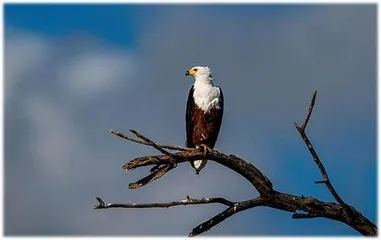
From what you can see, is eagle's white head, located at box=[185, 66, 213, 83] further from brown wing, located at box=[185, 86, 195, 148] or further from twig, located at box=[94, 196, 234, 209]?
twig, located at box=[94, 196, 234, 209]

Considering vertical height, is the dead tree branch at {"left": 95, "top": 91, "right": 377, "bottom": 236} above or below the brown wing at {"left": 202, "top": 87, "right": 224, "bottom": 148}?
below

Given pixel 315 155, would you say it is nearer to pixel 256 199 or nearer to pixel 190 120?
pixel 256 199

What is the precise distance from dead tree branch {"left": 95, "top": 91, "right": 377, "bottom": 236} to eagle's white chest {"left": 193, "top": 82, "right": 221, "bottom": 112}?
7.75ft

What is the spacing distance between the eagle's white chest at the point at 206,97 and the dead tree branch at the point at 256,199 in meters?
2.36

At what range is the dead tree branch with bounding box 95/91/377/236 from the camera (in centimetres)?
856

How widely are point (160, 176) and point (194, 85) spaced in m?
3.30

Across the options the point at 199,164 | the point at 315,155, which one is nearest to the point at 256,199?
the point at 315,155

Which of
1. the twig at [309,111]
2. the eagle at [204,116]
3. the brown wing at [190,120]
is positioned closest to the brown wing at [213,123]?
the eagle at [204,116]

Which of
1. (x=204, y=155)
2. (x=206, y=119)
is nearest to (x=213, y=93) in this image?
(x=206, y=119)

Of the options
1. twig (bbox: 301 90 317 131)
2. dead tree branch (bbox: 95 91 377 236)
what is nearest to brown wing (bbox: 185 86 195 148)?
dead tree branch (bbox: 95 91 377 236)

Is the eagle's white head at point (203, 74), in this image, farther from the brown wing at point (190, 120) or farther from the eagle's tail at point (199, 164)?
the eagle's tail at point (199, 164)

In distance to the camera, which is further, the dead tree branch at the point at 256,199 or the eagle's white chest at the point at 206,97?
the eagle's white chest at the point at 206,97

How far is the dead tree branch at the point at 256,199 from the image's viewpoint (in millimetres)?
8562

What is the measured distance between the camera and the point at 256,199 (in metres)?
8.98
